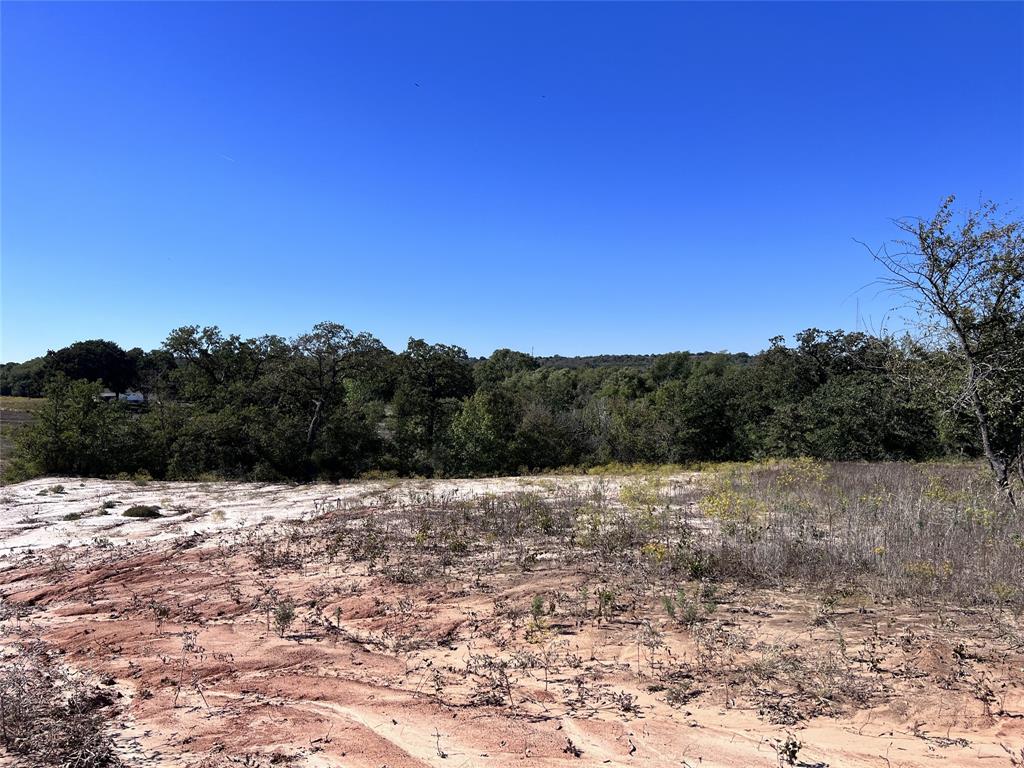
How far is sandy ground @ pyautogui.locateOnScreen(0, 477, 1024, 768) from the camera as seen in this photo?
3.41m

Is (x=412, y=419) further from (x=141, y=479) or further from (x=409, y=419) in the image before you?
(x=141, y=479)

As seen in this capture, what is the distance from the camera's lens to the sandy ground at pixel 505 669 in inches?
134

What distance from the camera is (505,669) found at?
14.9 ft

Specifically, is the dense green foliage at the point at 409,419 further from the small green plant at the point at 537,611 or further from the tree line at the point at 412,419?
the small green plant at the point at 537,611

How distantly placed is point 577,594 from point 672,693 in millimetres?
2097

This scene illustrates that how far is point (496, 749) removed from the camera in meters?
3.40

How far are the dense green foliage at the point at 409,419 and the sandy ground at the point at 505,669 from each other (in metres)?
16.7

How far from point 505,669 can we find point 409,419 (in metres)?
29.9

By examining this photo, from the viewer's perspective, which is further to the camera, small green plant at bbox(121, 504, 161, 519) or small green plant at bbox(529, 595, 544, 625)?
small green plant at bbox(121, 504, 161, 519)

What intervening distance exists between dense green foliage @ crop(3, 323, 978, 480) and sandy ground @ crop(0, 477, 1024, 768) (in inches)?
656

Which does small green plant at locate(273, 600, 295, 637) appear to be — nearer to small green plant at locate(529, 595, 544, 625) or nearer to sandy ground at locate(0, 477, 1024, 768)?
sandy ground at locate(0, 477, 1024, 768)

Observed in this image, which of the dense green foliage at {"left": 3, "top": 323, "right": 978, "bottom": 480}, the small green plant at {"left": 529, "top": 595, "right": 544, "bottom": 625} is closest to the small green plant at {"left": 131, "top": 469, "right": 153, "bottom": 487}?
the dense green foliage at {"left": 3, "top": 323, "right": 978, "bottom": 480}

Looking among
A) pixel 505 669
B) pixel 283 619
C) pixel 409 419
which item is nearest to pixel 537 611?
pixel 505 669

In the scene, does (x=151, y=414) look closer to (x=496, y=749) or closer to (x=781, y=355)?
(x=496, y=749)
